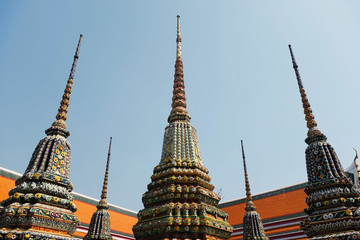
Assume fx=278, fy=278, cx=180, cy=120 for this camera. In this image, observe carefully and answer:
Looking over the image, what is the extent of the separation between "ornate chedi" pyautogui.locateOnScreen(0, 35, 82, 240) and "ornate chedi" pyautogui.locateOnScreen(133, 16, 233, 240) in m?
2.37

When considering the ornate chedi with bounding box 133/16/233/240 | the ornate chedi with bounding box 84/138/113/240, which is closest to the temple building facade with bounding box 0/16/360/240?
the ornate chedi with bounding box 133/16/233/240

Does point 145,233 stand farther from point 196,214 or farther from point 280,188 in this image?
point 280,188

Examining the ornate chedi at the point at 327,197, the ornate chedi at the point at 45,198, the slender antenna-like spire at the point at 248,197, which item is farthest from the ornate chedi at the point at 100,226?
the ornate chedi at the point at 327,197

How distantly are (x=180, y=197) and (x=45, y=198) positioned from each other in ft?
12.2

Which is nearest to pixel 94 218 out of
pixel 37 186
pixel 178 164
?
pixel 178 164

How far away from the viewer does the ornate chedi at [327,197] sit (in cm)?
672

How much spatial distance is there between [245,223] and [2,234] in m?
11.6

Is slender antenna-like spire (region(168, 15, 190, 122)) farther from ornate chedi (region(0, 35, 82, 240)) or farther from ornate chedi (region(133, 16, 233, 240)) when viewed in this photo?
ornate chedi (region(0, 35, 82, 240))

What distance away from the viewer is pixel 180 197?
8328 millimetres

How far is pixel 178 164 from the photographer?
29.6 ft

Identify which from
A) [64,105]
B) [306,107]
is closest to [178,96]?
[64,105]

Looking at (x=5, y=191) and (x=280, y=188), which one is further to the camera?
(x=280, y=188)

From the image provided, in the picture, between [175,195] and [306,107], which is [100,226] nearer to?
[175,195]

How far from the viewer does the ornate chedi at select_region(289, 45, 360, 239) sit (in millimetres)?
6723
